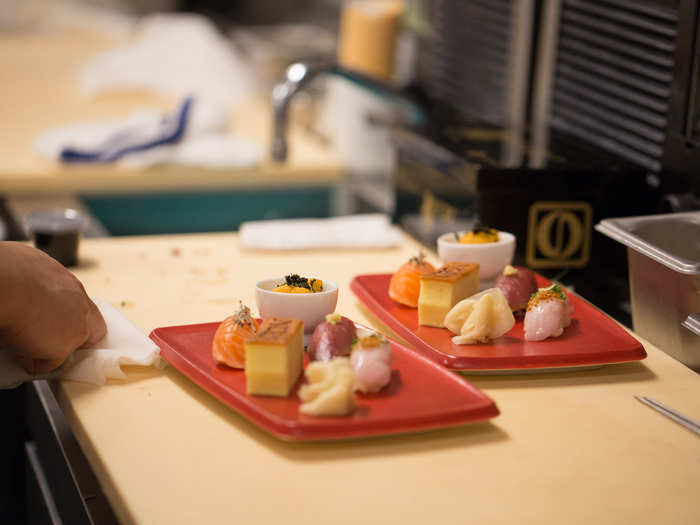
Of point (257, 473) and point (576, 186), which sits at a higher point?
point (576, 186)

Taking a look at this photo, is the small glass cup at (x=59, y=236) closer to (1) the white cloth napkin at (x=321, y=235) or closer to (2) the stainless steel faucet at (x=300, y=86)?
(1) the white cloth napkin at (x=321, y=235)

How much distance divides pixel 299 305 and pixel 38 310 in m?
0.32

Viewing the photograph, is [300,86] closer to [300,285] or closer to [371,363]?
[300,285]

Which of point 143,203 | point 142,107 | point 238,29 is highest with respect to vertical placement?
point 238,29

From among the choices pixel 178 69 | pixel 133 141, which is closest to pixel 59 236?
pixel 133 141

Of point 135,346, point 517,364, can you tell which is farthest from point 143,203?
point 517,364

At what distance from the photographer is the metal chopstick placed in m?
1.07

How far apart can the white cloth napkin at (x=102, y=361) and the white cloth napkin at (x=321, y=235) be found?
1.83 ft

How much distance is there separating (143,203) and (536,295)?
1.65m

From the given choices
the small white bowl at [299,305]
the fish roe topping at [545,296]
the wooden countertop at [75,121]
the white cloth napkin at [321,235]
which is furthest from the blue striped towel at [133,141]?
the fish roe topping at [545,296]

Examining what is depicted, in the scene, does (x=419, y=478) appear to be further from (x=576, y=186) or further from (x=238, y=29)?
(x=238, y=29)

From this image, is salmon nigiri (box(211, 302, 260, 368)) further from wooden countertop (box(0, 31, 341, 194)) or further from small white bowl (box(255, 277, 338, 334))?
wooden countertop (box(0, 31, 341, 194))

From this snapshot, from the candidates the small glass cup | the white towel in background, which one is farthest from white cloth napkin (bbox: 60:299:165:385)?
the white towel in background

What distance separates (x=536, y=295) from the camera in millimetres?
1247
